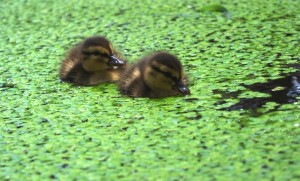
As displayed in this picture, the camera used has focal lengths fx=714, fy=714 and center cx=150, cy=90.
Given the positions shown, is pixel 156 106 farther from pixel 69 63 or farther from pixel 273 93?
pixel 69 63

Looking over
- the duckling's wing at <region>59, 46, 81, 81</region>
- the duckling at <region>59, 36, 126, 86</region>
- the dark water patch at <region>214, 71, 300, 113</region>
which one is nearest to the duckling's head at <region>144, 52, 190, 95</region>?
the dark water patch at <region>214, 71, 300, 113</region>

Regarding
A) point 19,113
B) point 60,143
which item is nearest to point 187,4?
point 19,113

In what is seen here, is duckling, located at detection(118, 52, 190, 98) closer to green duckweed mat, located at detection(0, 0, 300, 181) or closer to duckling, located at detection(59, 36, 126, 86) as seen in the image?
green duckweed mat, located at detection(0, 0, 300, 181)

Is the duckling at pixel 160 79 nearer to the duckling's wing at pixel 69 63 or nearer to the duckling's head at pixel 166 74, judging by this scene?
the duckling's head at pixel 166 74

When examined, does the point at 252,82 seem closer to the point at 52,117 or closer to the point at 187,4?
the point at 52,117

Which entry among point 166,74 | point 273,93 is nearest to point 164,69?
point 166,74

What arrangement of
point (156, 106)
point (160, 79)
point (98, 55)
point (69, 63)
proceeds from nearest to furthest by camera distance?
1. point (156, 106)
2. point (160, 79)
3. point (98, 55)
4. point (69, 63)

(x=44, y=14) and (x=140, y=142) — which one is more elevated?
(x=44, y=14)
